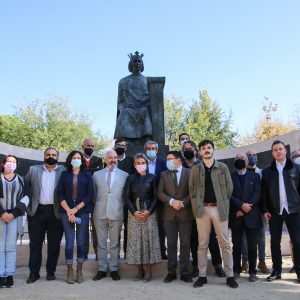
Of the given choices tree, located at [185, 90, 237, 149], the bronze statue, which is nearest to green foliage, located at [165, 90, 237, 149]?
tree, located at [185, 90, 237, 149]

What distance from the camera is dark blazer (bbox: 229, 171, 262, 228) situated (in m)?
5.46

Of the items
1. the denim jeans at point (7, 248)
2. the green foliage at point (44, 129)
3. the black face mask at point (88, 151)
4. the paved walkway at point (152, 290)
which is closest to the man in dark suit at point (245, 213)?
the paved walkway at point (152, 290)

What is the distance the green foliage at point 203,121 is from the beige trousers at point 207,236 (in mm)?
32422

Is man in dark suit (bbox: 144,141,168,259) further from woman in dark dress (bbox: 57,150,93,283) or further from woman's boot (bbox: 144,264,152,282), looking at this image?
woman in dark dress (bbox: 57,150,93,283)

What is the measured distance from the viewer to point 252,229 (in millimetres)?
5438

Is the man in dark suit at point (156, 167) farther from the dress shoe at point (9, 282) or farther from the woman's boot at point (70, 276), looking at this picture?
the dress shoe at point (9, 282)

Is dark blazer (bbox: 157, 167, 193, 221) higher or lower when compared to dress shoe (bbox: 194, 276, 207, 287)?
higher

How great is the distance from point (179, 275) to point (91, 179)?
1.93m

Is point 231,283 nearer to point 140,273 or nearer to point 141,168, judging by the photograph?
point 140,273

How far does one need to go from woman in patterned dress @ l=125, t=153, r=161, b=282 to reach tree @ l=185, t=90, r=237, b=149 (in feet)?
105

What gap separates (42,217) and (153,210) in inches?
63.1

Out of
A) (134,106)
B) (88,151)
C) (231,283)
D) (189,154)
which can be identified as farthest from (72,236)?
(134,106)

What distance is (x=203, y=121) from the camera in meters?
37.5

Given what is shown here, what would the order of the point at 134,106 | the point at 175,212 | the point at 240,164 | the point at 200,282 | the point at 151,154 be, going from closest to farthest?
the point at 200,282 → the point at 175,212 → the point at 240,164 → the point at 151,154 → the point at 134,106
